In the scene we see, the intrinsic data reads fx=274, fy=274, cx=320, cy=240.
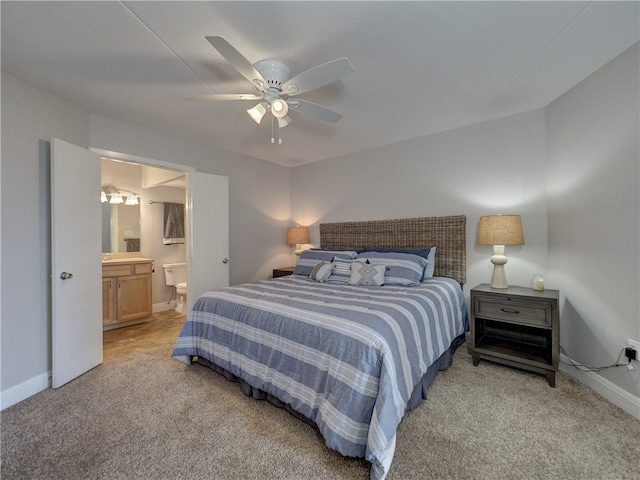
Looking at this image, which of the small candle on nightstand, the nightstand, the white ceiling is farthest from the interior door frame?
the small candle on nightstand

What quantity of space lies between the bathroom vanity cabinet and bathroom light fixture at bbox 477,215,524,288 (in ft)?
14.2

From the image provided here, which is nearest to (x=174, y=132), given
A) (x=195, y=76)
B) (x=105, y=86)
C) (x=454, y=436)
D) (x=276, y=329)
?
(x=105, y=86)

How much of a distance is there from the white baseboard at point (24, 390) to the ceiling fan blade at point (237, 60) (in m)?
2.78

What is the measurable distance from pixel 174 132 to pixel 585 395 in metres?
4.58

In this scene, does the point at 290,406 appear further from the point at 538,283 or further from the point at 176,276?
the point at 176,276

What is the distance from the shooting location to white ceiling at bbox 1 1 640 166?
1.53 metres

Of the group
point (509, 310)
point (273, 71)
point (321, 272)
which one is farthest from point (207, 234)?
point (509, 310)

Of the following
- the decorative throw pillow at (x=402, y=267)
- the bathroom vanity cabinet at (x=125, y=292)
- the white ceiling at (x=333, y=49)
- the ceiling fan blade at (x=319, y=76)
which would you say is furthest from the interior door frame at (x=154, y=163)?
the decorative throw pillow at (x=402, y=267)

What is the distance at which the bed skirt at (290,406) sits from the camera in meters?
1.83

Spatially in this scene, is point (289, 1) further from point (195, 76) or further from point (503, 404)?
point (503, 404)

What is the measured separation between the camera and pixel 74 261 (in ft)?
7.79

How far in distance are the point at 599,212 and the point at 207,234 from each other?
12.7 ft

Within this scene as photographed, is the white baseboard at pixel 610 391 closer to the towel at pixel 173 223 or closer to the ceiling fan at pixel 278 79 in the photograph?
the ceiling fan at pixel 278 79

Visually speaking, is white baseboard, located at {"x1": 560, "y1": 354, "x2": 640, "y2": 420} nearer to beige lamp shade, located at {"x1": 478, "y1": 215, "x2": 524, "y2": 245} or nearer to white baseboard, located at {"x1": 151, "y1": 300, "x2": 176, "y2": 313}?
beige lamp shade, located at {"x1": 478, "y1": 215, "x2": 524, "y2": 245}
